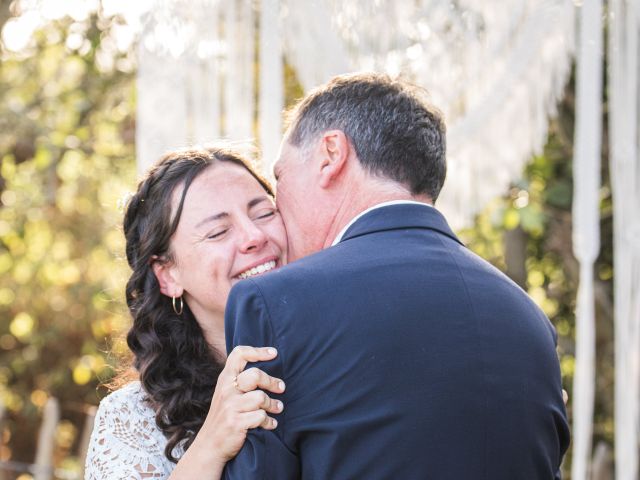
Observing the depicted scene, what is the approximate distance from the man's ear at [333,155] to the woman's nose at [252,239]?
35cm

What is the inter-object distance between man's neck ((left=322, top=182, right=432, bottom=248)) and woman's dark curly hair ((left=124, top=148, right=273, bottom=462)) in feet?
1.95

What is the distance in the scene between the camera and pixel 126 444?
2234 mm

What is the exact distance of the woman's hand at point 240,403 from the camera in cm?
173

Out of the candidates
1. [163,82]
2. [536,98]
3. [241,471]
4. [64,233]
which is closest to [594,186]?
[536,98]

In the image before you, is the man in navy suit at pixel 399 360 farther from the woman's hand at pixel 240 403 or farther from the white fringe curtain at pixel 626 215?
the white fringe curtain at pixel 626 215

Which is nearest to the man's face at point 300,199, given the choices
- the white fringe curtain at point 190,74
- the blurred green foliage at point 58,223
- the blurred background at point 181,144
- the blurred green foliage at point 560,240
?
the blurred background at point 181,144

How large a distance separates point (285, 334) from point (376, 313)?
167 millimetres

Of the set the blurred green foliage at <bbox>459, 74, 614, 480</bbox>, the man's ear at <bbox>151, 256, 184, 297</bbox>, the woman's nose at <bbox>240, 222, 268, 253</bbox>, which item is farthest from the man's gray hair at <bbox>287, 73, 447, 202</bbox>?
the blurred green foliage at <bbox>459, 74, 614, 480</bbox>

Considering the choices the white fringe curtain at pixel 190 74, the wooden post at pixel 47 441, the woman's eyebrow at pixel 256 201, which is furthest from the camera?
the wooden post at pixel 47 441

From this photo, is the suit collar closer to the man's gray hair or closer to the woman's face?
the man's gray hair

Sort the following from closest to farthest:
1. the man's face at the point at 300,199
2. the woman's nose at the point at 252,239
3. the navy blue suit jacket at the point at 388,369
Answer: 1. the navy blue suit jacket at the point at 388,369
2. the man's face at the point at 300,199
3. the woman's nose at the point at 252,239

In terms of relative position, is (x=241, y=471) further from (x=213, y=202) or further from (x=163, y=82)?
(x=163, y=82)

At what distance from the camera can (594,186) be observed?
333 centimetres

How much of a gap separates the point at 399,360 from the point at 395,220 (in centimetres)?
30
